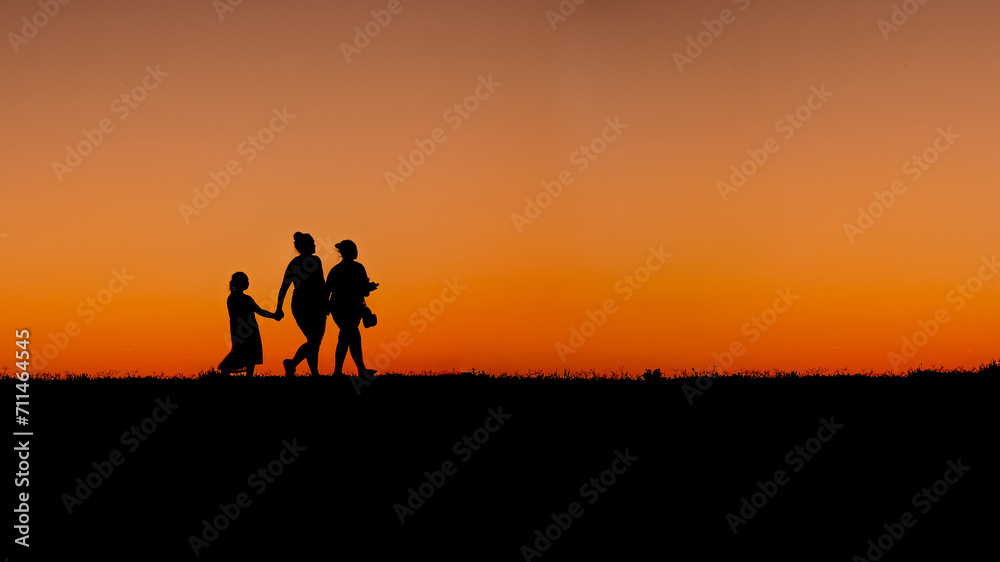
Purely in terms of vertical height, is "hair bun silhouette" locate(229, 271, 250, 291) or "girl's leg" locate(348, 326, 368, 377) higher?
"hair bun silhouette" locate(229, 271, 250, 291)

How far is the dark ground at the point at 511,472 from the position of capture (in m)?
7.32

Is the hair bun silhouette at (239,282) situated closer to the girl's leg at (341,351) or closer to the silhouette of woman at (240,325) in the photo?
the silhouette of woman at (240,325)

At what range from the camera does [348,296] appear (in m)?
13.8

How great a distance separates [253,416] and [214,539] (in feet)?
11.3

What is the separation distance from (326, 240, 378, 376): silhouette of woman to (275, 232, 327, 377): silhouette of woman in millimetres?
199

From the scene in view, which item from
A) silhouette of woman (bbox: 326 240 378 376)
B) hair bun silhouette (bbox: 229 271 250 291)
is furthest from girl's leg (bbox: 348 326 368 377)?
hair bun silhouette (bbox: 229 271 250 291)

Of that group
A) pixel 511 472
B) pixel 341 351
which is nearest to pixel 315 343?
pixel 341 351

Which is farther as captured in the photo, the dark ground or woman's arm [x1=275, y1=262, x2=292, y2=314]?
woman's arm [x1=275, y1=262, x2=292, y2=314]

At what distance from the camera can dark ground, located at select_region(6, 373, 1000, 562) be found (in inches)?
288

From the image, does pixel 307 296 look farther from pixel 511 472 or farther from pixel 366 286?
pixel 511 472

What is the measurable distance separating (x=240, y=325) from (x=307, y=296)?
1.20 meters

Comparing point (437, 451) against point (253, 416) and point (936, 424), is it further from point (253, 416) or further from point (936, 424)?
point (936, 424)

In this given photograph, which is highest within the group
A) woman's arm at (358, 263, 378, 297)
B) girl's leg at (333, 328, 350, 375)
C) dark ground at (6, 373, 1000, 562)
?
woman's arm at (358, 263, 378, 297)

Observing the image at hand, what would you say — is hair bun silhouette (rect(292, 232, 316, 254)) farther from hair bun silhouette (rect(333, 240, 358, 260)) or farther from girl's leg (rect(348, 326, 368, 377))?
girl's leg (rect(348, 326, 368, 377))
